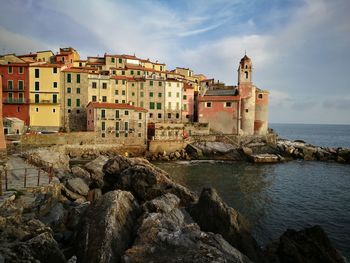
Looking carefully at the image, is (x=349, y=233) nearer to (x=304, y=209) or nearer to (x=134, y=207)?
(x=304, y=209)

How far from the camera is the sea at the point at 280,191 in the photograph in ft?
64.7

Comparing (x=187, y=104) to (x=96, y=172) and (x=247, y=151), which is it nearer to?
(x=247, y=151)

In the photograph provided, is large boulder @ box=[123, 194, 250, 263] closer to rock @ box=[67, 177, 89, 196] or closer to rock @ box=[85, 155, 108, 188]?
rock @ box=[67, 177, 89, 196]

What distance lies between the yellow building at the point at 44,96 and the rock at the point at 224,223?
39228 mm

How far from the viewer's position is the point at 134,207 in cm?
1366

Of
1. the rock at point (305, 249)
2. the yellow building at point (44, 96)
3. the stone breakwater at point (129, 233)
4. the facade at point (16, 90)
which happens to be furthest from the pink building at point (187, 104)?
the rock at point (305, 249)

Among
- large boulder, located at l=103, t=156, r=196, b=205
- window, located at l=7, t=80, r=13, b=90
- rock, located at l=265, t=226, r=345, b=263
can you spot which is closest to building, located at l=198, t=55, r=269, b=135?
window, located at l=7, t=80, r=13, b=90

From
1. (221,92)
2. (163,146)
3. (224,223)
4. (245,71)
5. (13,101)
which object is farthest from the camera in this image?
(221,92)

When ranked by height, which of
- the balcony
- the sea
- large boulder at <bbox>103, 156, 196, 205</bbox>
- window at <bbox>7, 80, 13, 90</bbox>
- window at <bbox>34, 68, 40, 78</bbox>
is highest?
window at <bbox>34, 68, 40, 78</bbox>

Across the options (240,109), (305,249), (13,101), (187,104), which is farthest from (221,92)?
(305,249)

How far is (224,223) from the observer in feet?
49.0

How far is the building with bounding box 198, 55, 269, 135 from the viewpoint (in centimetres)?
5755

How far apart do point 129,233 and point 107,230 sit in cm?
134

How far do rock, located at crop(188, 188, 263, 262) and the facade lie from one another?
4082cm
